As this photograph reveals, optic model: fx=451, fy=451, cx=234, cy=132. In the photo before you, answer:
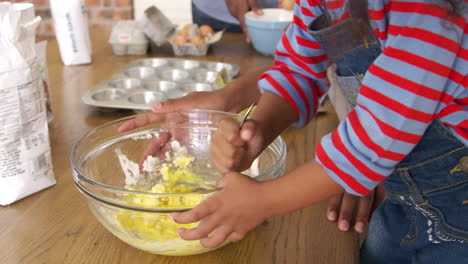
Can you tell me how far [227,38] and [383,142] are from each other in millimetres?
1433

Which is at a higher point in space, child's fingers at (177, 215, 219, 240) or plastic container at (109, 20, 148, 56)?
child's fingers at (177, 215, 219, 240)

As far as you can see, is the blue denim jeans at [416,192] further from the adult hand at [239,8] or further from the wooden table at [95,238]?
the adult hand at [239,8]

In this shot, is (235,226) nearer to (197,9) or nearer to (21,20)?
(21,20)

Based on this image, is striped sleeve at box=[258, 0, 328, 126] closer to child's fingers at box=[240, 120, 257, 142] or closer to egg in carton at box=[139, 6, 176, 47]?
child's fingers at box=[240, 120, 257, 142]

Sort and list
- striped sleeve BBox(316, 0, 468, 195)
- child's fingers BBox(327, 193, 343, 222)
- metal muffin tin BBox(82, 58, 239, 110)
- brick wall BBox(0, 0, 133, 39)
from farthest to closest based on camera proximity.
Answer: brick wall BBox(0, 0, 133, 39) < metal muffin tin BBox(82, 58, 239, 110) < child's fingers BBox(327, 193, 343, 222) < striped sleeve BBox(316, 0, 468, 195)

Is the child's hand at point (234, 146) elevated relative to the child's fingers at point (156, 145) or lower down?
elevated

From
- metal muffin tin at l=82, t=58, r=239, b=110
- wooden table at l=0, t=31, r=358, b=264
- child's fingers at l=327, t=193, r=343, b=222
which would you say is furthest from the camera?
metal muffin tin at l=82, t=58, r=239, b=110

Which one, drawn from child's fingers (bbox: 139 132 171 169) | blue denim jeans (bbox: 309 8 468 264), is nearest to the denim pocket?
blue denim jeans (bbox: 309 8 468 264)

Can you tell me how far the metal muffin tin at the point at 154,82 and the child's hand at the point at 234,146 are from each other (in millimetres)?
396

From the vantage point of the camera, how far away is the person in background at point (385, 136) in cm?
52

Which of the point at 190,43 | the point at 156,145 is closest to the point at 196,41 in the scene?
the point at 190,43

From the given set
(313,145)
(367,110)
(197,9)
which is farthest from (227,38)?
(367,110)

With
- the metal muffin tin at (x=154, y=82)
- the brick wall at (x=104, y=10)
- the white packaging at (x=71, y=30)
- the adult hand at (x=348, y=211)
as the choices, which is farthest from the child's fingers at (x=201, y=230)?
the brick wall at (x=104, y=10)

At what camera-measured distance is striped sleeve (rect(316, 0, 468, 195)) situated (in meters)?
0.51
